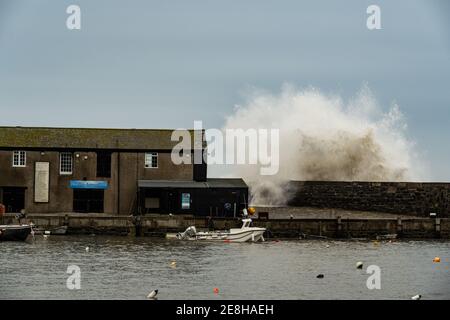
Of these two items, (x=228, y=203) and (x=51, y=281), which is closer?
(x=51, y=281)

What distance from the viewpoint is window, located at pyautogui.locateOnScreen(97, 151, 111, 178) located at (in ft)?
217

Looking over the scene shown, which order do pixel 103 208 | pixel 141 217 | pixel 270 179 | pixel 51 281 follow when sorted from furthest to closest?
1. pixel 270 179
2. pixel 103 208
3. pixel 141 217
4. pixel 51 281

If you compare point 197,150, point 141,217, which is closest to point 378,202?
point 197,150

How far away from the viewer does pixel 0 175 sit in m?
65.6

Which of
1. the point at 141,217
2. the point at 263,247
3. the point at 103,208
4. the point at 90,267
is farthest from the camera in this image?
the point at 103,208

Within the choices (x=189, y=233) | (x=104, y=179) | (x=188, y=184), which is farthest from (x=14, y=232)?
(x=188, y=184)

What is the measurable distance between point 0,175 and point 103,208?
6.78 metres

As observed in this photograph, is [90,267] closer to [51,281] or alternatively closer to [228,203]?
[51,281]

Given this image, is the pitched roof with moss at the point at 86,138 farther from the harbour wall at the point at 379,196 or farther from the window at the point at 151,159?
the harbour wall at the point at 379,196

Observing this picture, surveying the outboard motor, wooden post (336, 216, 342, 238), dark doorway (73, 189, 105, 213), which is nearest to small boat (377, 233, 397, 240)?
wooden post (336, 216, 342, 238)

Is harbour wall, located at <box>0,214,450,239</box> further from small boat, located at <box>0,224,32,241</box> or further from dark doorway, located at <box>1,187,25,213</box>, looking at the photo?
dark doorway, located at <box>1,187,25,213</box>

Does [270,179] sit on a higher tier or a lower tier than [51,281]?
higher

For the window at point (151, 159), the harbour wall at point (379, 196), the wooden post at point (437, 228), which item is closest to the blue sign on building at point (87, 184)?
the window at point (151, 159)

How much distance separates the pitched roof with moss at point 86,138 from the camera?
6631 centimetres
